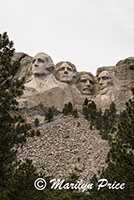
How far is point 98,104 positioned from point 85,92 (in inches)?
112

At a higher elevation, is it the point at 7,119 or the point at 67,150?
the point at 7,119

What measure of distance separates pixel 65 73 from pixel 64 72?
122 millimetres

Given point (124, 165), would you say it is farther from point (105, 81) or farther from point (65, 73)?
point (65, 73)

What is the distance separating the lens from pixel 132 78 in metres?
35.6

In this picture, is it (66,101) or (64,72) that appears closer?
(66,101)

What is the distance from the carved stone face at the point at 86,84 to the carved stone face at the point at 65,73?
152cm

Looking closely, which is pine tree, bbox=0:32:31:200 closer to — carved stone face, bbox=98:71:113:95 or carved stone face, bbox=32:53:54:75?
carved stone face, bbox=32:53:54:75

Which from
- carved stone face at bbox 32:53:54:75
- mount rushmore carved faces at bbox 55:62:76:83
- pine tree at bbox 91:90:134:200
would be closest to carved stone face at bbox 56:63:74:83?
mount rushmore carved faces at bbox 55:62:76:83

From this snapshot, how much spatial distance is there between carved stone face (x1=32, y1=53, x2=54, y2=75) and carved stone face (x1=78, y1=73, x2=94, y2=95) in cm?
369

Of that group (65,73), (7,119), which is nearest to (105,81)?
(65,73)

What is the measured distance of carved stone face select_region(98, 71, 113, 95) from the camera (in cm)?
3534

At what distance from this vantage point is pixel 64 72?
119ft

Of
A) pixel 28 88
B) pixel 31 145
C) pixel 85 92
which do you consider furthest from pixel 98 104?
pixel 31 145

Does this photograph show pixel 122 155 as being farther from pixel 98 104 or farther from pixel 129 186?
pixel 98 104
